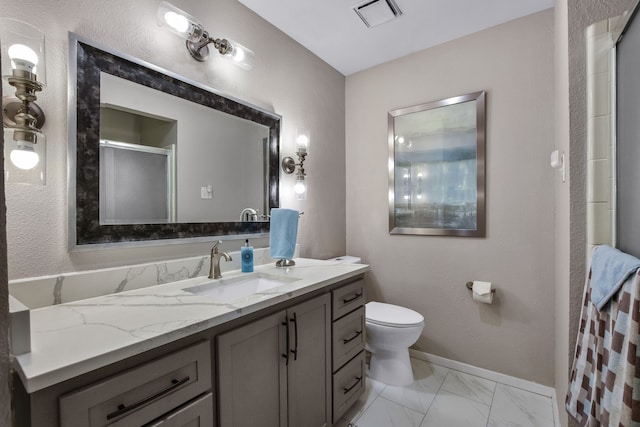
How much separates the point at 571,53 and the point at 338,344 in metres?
1.67

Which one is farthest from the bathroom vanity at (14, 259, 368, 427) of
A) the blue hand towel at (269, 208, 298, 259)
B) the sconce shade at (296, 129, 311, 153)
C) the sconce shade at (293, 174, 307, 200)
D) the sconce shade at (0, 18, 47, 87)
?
the sconce shade at (296, 129, 311, 153)

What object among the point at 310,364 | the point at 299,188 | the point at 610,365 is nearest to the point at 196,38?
the point at 299,188

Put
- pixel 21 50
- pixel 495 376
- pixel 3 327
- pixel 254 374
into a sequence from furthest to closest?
pixel 495 376 < pixel 254 374 < pixel 21 50 < pixel 3 327

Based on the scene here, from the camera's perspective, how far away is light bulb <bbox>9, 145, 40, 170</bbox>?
3.18 feet

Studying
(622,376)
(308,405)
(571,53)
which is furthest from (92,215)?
(571,53)

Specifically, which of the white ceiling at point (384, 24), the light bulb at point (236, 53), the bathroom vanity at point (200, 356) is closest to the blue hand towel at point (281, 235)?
the bathroom vanity at point (200, 356)

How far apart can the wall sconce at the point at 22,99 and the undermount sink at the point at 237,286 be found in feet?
2.34

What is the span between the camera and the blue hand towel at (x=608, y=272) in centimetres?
78

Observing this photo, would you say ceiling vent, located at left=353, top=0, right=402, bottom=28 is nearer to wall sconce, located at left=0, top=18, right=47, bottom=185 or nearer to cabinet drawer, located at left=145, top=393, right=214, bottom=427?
wall sconce, located at left=0, top=18, right=47, bottom=185

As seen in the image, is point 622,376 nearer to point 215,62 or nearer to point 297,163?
point 297,163

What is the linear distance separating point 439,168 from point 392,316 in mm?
1160

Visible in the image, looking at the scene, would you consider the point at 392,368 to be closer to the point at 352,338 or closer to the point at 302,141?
the point at 352,338

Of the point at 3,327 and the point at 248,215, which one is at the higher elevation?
the point at 248,215

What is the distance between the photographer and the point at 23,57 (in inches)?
38.0
